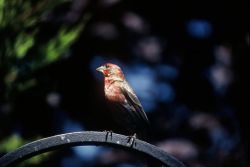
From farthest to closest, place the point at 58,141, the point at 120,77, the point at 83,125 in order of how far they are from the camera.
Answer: the point at 83,125, the point at 120,77, the point at 58,141

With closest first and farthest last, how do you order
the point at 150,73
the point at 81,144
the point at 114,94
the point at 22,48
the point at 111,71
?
the point at 81,144 < the point at 114,94 < the point at 111,71 < the point at 22,48 < the point at 150,73

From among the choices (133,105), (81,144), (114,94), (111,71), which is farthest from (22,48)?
(81,144)

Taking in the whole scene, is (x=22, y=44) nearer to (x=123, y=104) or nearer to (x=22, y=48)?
(x=22, y=48)

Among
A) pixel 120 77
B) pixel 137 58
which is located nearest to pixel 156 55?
pixel 137 58

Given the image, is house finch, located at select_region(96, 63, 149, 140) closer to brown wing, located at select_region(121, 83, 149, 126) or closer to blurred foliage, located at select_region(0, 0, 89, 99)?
brown wing, located at select_region(121, 83, 149, 126)

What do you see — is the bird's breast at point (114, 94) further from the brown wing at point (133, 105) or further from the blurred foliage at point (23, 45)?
the blurred foliage at point (23, 45)

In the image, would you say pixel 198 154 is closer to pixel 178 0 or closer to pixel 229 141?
pixel 229 141

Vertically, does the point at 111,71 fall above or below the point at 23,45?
below
